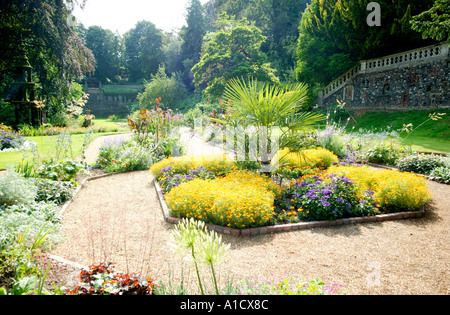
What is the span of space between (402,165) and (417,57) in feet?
37.6

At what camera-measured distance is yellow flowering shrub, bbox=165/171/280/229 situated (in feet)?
11.9

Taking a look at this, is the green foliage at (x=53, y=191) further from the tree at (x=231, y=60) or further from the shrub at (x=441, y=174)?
the tree at (x=231, y=60)

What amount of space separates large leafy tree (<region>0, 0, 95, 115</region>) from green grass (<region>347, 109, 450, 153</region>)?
15.5 m

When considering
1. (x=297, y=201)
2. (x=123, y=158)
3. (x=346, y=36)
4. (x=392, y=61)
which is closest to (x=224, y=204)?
(x=297, y=201)

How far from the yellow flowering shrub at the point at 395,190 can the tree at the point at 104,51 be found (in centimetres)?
4136

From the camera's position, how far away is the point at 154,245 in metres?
3.23

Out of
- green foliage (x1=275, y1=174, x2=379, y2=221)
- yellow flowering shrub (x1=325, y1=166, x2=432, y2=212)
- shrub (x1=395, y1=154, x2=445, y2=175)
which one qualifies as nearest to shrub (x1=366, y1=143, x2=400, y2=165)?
shrub (x1=395, y1=154, x2=445, y2=175)

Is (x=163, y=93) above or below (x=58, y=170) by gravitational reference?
above

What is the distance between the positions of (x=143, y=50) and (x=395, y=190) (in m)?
41.8

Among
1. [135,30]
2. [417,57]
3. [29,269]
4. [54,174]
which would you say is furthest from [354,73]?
[135,30]

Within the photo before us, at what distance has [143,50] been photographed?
39.8 metres

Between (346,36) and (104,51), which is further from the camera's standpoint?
(104,51)

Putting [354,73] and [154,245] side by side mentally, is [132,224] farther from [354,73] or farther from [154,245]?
[354,73]

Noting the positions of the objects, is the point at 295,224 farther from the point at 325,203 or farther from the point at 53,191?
the point at 53,191
